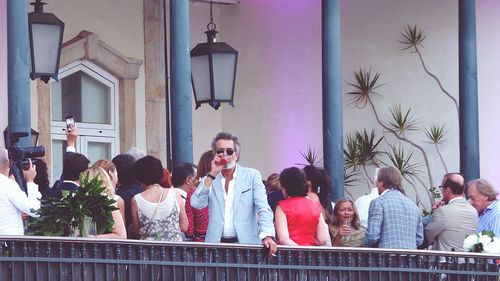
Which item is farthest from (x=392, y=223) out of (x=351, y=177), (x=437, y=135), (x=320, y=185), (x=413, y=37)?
(x=351, y=177)

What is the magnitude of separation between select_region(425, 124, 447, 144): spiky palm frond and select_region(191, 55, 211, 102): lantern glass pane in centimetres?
535

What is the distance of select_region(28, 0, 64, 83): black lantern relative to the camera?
36.3 feet

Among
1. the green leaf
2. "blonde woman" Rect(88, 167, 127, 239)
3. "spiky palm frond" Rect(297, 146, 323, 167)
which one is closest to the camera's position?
the green leaf

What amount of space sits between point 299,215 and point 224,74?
8.66 ft

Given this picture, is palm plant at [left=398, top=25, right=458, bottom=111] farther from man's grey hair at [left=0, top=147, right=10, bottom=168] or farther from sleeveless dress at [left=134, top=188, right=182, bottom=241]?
man's grey hair at [left=0, top=147, right=10, bottom=168]

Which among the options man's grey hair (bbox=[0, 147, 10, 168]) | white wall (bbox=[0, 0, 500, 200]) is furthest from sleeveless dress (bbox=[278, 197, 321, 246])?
white wall (bbox=[0, 0, 500, 200])

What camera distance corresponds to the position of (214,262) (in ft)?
26.9

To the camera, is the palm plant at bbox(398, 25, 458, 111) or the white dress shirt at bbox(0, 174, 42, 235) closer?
the white dress shirt at bbox(0, 174, 42, 235)

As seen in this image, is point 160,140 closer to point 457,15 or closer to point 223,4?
point 223,4

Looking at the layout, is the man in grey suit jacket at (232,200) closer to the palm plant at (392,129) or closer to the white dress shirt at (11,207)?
the white dress shirt at (11,207)

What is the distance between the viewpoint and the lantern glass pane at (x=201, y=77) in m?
12.2

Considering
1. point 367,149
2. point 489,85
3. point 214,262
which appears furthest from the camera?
point 367,149

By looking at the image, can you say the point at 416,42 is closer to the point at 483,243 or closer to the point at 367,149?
the point at 367,149

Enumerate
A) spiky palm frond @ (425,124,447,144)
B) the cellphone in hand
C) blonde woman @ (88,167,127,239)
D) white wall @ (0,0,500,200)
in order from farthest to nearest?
spiky palm frond @ (425,124,447,144) → white wall @ (0,0,500,200) → the cellphone in hand → blonde woman @ (88,167,127,239)
